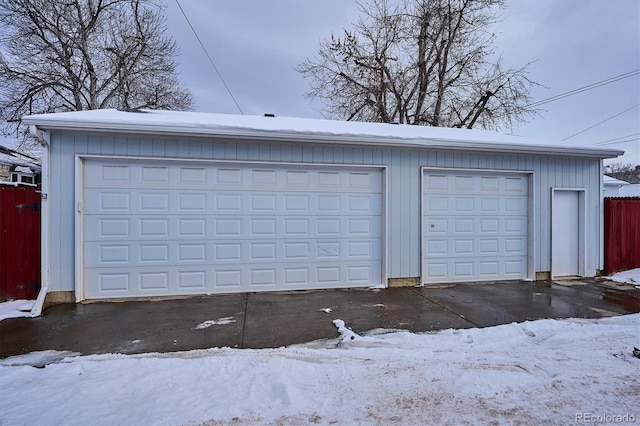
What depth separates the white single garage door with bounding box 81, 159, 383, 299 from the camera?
5.29 metres

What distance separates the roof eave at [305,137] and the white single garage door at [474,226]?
23.8 inches

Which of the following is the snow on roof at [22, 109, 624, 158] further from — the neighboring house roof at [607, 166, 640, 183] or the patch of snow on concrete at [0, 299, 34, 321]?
the neighboring house roof at [607, 166, 640, 183]

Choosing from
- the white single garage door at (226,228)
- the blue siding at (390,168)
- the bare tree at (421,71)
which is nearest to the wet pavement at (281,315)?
the white single garage door at (226,228)

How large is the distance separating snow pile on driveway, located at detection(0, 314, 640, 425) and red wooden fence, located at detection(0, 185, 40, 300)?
2758mm

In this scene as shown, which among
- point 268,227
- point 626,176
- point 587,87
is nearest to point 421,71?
point 587,87

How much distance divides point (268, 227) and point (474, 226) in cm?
423

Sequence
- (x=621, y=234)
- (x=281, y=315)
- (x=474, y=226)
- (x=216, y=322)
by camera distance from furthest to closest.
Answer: (x=621, y=234), (x=474, y=226), (x=281, y=315), (x=216, y=322)

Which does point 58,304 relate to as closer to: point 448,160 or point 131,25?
point 448,160

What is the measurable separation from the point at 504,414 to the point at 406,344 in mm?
1278

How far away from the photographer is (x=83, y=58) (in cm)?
1403

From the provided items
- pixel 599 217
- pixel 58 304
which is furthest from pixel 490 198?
pixel 58 304

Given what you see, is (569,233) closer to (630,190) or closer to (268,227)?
(268,227)

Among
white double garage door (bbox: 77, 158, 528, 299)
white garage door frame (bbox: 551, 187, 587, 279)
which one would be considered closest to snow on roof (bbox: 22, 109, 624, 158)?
white double garage door (bbox: 77, 158, 528, 299)

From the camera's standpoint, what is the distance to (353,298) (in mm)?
5375
